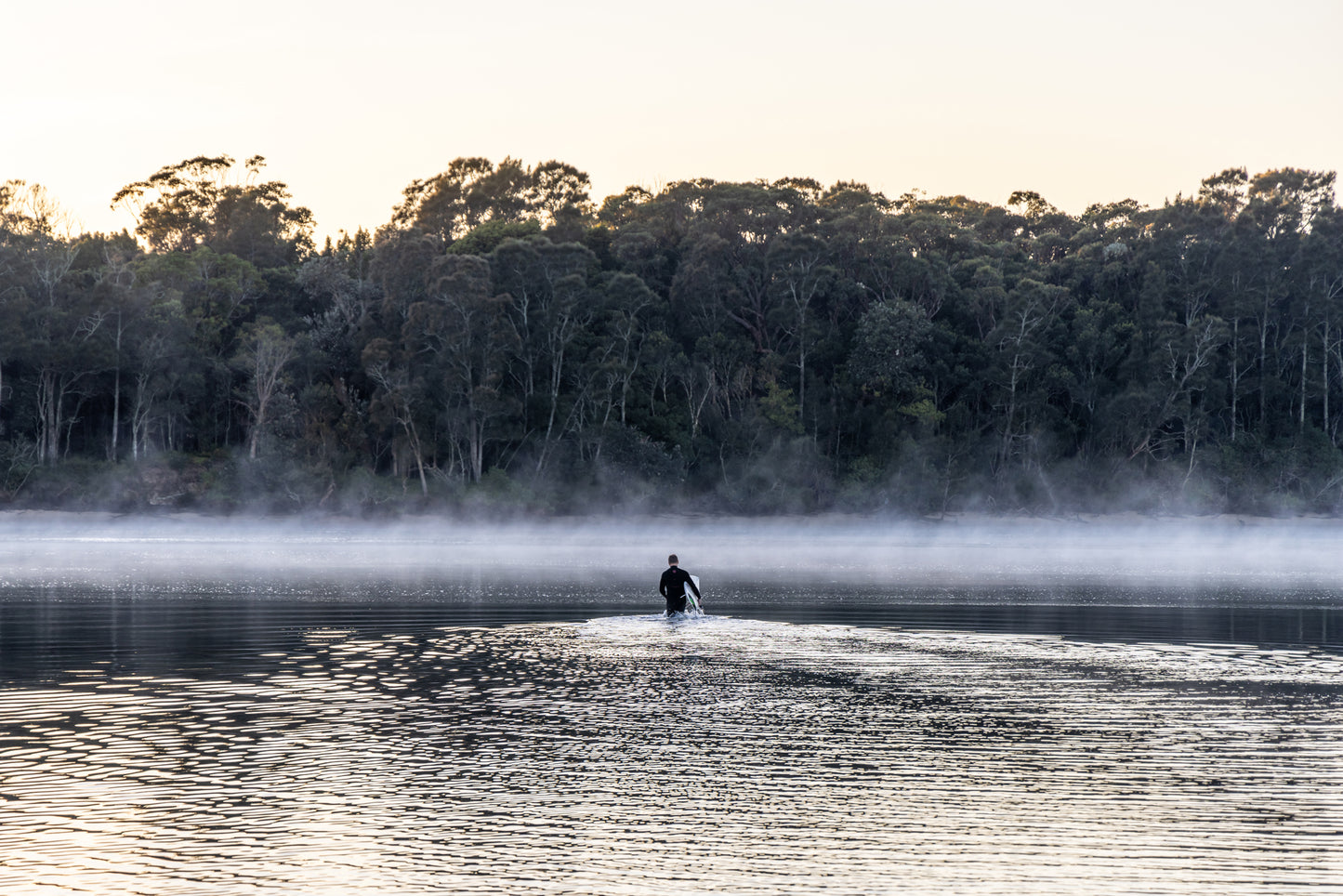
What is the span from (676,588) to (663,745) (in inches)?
466

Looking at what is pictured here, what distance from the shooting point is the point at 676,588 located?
25.6 m

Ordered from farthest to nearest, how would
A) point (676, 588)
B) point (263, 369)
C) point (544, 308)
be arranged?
point (544, 308)
point (263, 369)
point (676, 588)

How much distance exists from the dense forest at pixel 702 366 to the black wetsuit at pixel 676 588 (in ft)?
143

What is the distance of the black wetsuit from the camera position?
25578mm

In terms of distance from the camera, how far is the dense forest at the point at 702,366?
70.6 metres

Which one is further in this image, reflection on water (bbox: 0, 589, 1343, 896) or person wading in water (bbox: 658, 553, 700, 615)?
person wading in water (bbox: 658, 553, 700, 615)

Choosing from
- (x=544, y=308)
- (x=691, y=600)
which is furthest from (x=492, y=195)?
(x=691, y=600)

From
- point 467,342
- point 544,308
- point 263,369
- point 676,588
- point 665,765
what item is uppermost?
point 544,308

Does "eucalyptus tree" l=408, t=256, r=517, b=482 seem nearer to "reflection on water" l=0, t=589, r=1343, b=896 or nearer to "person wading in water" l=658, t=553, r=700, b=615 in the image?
"person wading in water" l=658, t=553, r=700, b=615

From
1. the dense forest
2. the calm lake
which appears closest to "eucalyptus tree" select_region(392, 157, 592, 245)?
the dense forest

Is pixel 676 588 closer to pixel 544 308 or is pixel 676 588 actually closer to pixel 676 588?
pixel 676 588

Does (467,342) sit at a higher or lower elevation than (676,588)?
higher

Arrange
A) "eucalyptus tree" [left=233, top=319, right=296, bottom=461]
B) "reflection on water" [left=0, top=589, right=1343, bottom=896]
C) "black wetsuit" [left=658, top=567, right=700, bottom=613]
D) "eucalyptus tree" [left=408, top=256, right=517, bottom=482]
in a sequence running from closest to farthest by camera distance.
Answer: "reflection on water" [left=0, top=589, right=1343, bottom=896]
"black wetsuit" [left=658, top=567, right=700, bottom=613]
"eucalyptus tree" [left=408, top=256, right=517, bottom=482]
"eucalyptus tree" [left=233, top=319, right=296, bottom=461]

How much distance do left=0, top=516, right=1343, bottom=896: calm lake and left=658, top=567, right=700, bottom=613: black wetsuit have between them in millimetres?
411
